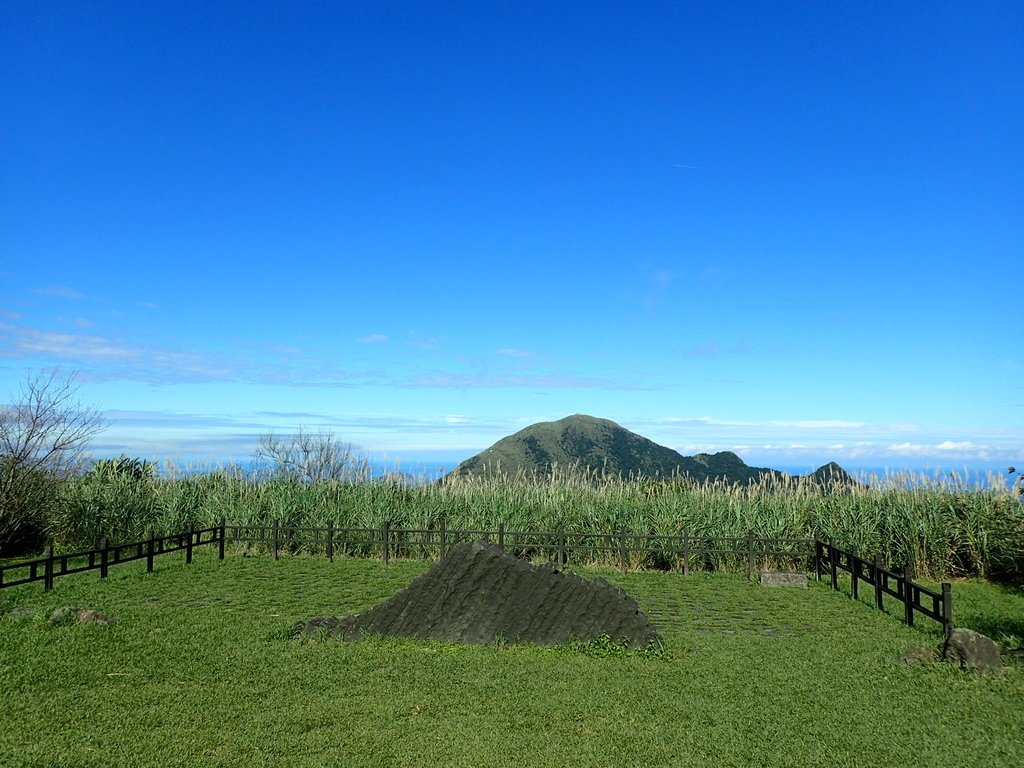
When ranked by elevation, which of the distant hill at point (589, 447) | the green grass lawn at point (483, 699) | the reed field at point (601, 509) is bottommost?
the green grass lawn at point (483, 699)

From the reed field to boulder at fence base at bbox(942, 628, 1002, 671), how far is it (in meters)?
8.31

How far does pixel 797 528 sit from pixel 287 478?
1396 cm

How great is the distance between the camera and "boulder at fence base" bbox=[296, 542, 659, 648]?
9023mm

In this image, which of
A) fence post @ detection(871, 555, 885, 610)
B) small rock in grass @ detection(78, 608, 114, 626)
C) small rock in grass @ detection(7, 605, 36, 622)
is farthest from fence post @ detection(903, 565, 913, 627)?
small rock in grass @ detection(7, 605, 36, 622)

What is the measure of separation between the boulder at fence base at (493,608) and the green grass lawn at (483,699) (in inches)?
13.2

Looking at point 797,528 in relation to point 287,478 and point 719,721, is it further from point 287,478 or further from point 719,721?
point 287,478

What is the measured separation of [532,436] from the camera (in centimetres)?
8619

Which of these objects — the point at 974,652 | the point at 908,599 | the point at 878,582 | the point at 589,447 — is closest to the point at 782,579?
the point at 878,582

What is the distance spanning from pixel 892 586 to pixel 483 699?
11549mm

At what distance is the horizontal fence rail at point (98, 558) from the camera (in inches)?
501

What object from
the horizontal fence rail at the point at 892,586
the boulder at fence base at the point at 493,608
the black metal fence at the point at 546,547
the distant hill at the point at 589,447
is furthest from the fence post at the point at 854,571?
the distant hill at the point at 589,447

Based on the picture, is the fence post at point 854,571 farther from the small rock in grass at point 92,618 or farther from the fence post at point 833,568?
the small rock in grass at point 92,618

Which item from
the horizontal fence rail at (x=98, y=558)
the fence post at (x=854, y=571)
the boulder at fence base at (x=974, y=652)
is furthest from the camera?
the fence post at (x=854, y=571)

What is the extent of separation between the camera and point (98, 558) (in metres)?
17.7
